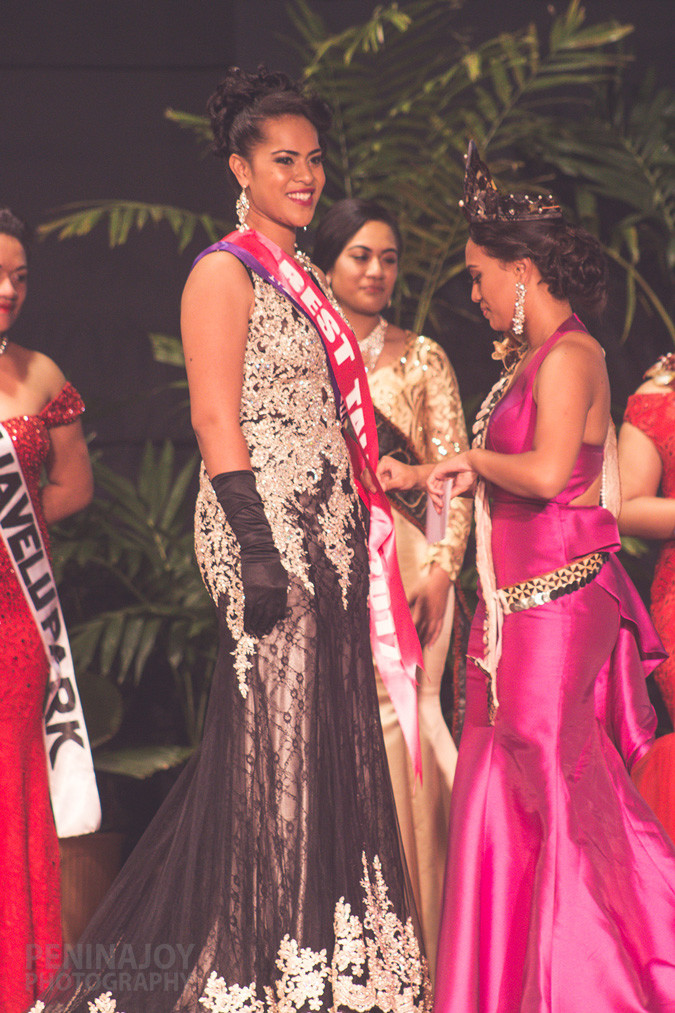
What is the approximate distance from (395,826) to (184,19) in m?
3.20

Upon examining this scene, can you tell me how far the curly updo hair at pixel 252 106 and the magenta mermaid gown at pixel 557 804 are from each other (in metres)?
0.62

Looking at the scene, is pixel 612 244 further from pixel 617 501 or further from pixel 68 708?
pixel 68 708

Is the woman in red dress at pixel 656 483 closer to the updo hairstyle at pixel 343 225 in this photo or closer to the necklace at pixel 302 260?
the updo hairstyle at pixel 343 225

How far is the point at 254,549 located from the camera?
1937 millimetres

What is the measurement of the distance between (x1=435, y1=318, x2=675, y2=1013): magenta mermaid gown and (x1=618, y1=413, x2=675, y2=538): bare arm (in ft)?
1.61

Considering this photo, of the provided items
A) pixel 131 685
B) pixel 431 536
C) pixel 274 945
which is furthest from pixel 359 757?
pixel 131 685

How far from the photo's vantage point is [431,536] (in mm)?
2398

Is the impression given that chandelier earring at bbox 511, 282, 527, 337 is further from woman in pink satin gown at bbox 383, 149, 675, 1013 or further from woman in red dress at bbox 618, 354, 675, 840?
woman in red dress at bbox 618, 354, 675, 840

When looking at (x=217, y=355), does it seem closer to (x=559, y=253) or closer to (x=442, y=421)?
(x=559, y=253)

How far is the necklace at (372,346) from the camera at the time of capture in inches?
117

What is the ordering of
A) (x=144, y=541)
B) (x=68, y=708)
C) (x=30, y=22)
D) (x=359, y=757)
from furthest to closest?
1. (x=30, y=22)
2. (x=144, y=541)
3. (x=68, y=708)
4. (x=359, y=757)

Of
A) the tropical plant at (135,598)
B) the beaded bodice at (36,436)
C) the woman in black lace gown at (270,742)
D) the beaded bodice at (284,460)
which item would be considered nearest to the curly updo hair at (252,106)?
the woman in black lace gown at (270,742)

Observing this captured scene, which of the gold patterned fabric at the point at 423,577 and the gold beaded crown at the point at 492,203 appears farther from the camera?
the gold patterned fabric at the point at 423,577

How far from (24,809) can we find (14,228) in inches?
46.8
